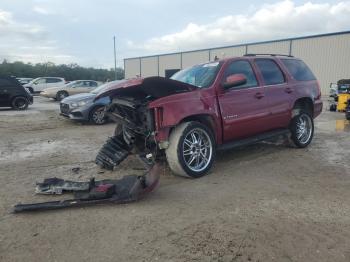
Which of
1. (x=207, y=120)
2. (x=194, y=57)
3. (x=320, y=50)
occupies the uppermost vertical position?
(x=194, y=57)

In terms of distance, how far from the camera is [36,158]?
6.52 m

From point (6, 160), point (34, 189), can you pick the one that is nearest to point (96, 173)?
point (34, 189)

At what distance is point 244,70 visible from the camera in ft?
19.8

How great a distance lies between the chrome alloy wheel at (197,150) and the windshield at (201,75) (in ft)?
2.78

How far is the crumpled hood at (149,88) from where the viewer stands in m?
4.73

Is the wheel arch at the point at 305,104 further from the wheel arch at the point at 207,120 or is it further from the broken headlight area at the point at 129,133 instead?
the broken headlight area at the point at 129,133

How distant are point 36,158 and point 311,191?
16.0ft

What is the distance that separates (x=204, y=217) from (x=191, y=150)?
1.51 m

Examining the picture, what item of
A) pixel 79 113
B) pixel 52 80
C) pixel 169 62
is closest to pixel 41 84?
pixel 52 80

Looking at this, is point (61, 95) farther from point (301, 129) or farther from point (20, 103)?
point (301, 129)

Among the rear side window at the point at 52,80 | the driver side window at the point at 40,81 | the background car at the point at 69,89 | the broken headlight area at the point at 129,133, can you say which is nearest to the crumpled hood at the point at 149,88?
the broken headlight area at the point at 129,133

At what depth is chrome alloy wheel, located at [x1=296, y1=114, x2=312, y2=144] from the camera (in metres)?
7.01

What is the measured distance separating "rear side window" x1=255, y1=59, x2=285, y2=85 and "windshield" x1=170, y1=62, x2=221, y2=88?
1004mm

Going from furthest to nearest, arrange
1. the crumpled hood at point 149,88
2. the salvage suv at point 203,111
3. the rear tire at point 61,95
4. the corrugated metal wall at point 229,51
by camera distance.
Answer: the corrugated metal wall at point 229,51 → the rear tire at point 61,95 → the salvage suv at point 203,111 → the crumpled hood at point 149,88
